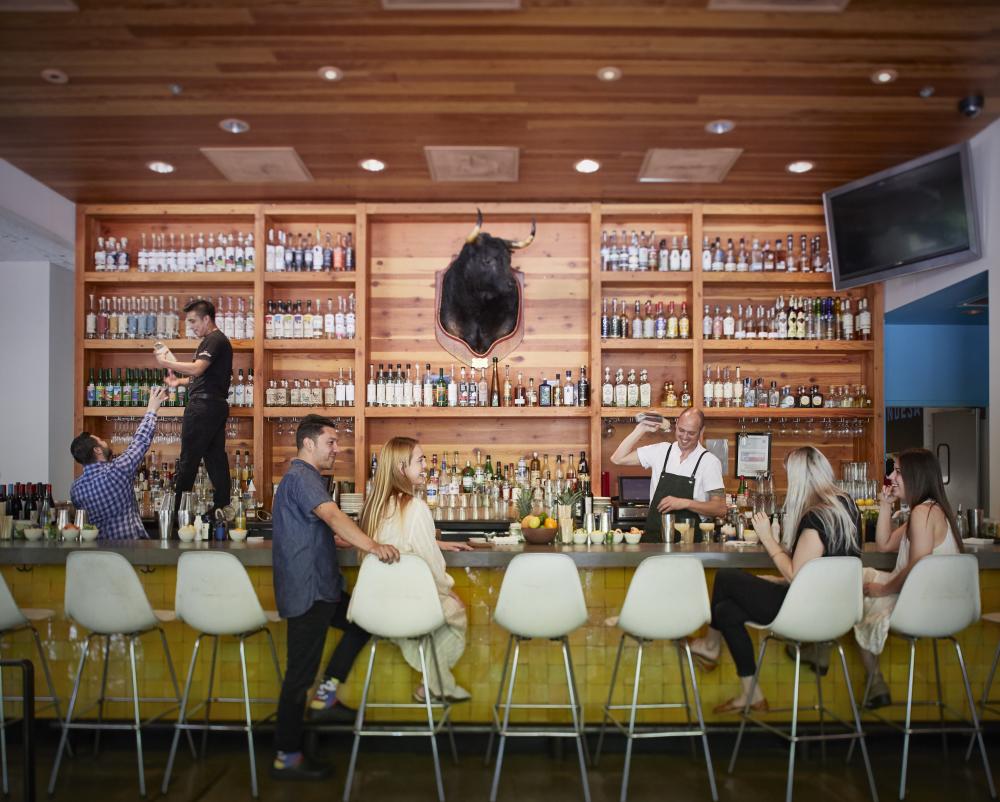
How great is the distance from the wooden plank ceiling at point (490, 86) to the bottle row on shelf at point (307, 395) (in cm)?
145

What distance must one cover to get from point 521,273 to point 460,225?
24.1 inches

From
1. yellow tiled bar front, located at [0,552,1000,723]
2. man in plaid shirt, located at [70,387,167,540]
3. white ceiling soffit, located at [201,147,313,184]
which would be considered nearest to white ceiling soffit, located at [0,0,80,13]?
white ceiling soffit, located at [201,147,313,184]

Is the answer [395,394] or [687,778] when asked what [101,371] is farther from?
[687,778]

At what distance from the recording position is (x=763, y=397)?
6.47 m

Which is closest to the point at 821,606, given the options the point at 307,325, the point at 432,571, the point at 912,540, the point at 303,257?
the point at 912,540

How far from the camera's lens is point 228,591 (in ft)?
11.5

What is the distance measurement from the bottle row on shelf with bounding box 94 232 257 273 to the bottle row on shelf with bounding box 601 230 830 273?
106 inches

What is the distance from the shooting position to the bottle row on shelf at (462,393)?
636cm

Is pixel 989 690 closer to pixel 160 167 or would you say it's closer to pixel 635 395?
pixel 635 395

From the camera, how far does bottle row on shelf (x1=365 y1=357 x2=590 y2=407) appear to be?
20.9 ft

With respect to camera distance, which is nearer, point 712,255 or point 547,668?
point 547,668

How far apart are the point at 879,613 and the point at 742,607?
1.97ft

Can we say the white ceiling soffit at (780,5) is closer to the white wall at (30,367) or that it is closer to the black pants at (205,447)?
the black pants at (205,447)

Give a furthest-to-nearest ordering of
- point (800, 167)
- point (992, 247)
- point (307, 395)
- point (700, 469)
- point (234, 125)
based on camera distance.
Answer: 1. point (307, 395)
2. point (800, 167)
3. point (700, 469)
4. point (992, 247)
5. point (234, 125)
